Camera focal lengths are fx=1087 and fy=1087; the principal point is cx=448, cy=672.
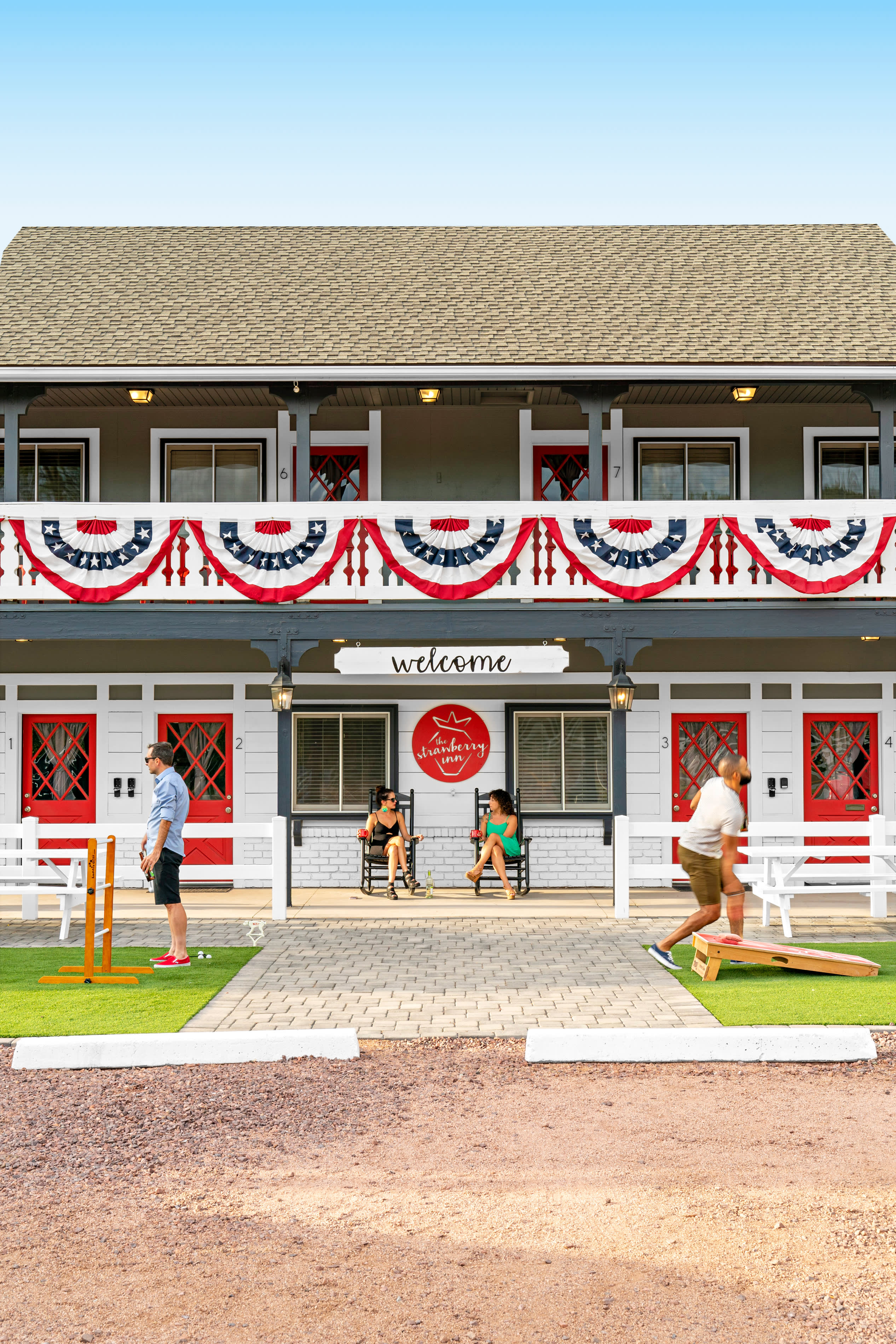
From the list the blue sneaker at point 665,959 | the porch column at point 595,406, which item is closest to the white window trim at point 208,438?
the porch column at point 595,406

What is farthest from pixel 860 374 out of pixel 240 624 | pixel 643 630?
pixel 240 624

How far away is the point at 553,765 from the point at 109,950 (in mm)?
6843

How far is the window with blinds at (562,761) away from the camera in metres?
14.0

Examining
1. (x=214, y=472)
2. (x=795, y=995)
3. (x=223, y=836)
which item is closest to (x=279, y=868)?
(x=223, y=836)

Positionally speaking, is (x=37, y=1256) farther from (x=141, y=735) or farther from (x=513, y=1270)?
(x=141, y=735)

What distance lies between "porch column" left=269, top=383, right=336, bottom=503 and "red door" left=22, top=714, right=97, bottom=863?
445 cm

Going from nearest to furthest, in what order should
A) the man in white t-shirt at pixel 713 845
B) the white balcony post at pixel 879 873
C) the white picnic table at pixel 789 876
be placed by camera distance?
1. the man in white t-shirt at pixel 713 845
2. the white picnic table at pixel 789 876
3. the white balcony post at pixel 879 873

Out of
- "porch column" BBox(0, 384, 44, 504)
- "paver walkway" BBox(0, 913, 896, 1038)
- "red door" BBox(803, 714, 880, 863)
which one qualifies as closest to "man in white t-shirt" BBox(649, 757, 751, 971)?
"paver walkway" BBox(0, 913, 896, 1038)

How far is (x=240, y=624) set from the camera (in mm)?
12297

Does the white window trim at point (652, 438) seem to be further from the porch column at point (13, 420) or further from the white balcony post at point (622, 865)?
the porch column at point (13, 420)

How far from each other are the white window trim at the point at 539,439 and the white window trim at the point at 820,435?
2.55 metres

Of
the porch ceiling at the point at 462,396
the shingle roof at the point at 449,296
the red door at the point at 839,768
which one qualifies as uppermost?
the shingle roof at the point at 449,296

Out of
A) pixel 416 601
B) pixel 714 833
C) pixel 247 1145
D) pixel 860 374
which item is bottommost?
pixel 247 1145

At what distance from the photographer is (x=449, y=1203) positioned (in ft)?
14.6
